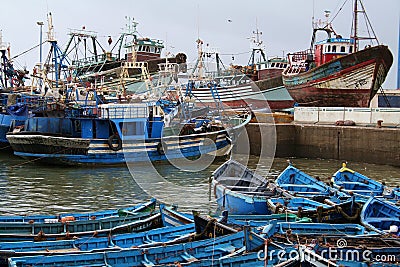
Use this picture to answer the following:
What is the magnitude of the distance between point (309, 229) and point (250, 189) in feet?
15.2

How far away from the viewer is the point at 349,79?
31203 mm

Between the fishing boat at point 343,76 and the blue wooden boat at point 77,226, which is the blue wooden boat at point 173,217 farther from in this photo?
the fishing boat at point 343,76

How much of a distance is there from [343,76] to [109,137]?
15717 millimetres

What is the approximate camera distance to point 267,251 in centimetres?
844

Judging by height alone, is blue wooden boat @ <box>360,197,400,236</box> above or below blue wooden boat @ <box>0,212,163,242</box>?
above

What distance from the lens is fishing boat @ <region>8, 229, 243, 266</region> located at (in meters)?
8.58

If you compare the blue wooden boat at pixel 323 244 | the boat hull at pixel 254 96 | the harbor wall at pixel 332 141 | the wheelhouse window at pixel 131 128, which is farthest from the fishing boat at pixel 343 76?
the blue wooden boat at pixel 323 244

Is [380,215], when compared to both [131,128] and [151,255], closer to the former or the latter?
[151,255]

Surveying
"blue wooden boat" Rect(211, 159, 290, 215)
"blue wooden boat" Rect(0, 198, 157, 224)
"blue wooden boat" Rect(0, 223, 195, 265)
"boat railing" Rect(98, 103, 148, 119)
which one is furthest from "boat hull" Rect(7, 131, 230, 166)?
"blue wooden boat" Rect(0, 223, 195, 265)

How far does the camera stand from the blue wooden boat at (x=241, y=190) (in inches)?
545

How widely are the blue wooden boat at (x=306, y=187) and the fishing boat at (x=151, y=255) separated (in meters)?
5.49

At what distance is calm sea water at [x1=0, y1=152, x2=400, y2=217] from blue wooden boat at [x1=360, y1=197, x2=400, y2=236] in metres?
4.83

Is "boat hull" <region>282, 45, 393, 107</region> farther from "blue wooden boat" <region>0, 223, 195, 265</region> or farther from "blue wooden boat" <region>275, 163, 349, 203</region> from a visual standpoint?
"blue wooden boat" <region>0, 223, 195, 265</region>

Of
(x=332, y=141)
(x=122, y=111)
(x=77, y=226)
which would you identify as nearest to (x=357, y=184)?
Result: (x=77, y=226)
